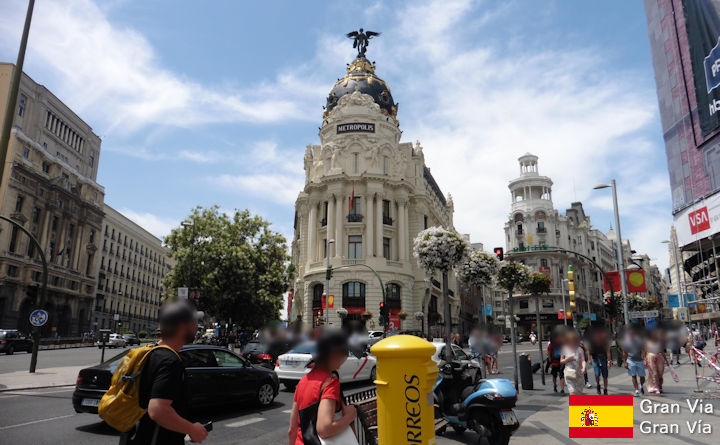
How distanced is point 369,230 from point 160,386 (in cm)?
4079

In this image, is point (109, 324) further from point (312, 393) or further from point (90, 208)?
point (312, 393)

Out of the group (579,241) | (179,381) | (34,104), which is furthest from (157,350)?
(579,241)

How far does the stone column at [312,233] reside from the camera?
45531mm

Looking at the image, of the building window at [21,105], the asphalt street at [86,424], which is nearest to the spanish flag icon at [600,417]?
the asphalt street at [86,424]

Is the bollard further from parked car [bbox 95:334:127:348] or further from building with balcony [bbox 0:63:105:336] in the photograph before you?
building with balcony [bbox 0:63:105:336]

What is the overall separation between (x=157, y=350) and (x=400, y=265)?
41.8m

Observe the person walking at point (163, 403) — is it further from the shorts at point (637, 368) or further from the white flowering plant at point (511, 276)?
the white flowering plant at point (511, 276)

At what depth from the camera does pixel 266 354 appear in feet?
66.9

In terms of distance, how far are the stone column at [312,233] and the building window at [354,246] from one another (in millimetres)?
3802

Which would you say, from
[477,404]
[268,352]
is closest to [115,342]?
[268,352]

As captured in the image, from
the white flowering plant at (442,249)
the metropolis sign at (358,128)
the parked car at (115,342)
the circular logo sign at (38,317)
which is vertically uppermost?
the metropolis sign at (358,128)

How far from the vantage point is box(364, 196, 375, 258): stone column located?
43.2m

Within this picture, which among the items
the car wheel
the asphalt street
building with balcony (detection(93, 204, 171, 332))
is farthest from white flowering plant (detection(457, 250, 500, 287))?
building with balcony (detection(93, 204, 171, 332))

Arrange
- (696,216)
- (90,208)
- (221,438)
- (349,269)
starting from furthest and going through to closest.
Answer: (90,208) < (349,269) < (696,216) < (221,438)
